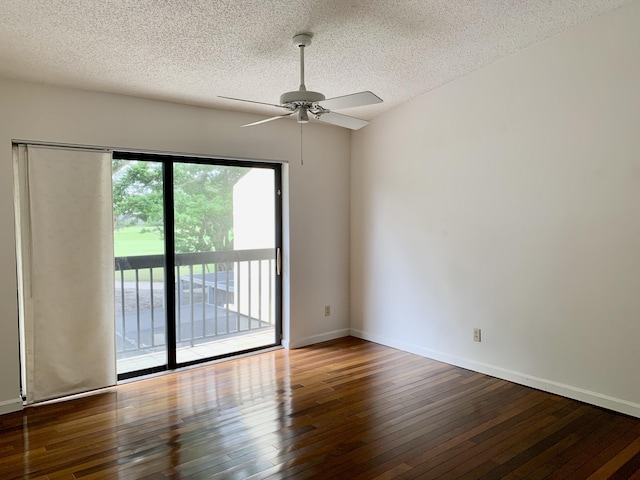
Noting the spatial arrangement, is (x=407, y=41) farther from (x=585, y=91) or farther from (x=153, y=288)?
(x=153, y=288)

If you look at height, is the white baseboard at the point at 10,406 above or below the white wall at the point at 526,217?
below

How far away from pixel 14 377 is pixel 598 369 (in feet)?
13.8

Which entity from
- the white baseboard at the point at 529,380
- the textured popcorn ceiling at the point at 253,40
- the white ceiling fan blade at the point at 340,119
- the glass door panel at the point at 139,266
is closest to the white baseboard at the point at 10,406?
the glass door panel at the point at 139,266

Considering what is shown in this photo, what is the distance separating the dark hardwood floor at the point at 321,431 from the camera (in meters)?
2.46

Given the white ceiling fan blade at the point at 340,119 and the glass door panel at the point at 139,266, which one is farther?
the glass door panel at the point at 139,266

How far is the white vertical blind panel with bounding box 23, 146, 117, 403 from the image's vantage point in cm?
331

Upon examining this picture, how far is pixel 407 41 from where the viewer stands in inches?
123

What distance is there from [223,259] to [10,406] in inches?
79.1

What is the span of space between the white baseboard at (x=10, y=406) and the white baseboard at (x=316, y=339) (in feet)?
7.78

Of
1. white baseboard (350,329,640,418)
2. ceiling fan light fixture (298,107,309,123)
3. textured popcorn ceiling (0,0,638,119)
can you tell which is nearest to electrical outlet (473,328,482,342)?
white baseboard (350,329,640,418)

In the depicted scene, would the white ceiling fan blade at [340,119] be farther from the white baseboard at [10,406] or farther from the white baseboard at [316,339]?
the white baseboard at [10,406]

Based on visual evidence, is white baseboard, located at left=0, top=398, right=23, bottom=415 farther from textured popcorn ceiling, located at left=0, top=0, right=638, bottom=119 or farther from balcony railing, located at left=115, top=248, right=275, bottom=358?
textured popcorn ceiling, located at left=0, top=0, right=638, bottom=119

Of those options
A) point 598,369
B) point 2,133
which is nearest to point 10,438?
point 2,133

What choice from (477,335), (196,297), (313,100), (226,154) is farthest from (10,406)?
(477,335)
